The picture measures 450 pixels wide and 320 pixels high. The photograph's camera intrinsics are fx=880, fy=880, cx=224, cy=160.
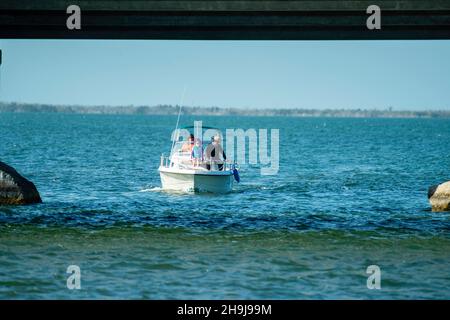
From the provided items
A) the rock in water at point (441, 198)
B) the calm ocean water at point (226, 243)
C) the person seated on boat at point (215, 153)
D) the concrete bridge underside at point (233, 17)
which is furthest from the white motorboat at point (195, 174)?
the concrete bridge underside at point (233, 17)

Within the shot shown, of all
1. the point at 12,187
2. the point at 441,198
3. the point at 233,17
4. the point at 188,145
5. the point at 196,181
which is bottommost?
the point at 441,198

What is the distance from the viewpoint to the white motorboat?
1426 inches

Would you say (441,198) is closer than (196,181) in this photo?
Yes

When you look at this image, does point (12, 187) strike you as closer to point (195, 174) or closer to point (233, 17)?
point (195, 174)

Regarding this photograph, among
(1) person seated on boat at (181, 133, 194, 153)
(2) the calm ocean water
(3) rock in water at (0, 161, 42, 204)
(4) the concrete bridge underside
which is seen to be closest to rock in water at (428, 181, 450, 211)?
(2) the calm ocean water

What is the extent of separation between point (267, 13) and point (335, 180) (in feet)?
93.0

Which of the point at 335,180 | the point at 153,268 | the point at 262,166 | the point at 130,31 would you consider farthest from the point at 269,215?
the point at 262,166

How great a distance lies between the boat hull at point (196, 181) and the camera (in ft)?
119

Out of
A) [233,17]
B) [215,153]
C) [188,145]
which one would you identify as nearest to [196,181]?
[215,153]

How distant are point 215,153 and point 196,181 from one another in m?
1.39

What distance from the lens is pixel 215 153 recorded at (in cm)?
3622

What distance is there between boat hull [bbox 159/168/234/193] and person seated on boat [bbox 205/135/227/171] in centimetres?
61

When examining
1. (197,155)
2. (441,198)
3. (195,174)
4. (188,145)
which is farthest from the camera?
(188,145)
